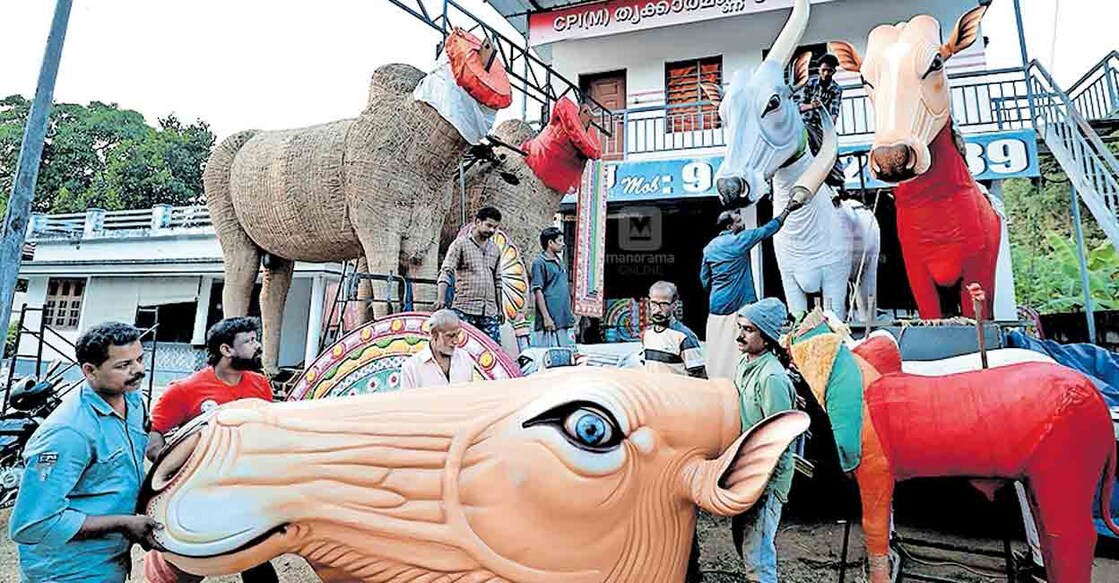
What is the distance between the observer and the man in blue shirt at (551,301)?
4.48m

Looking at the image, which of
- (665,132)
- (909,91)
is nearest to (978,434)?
(909,91)

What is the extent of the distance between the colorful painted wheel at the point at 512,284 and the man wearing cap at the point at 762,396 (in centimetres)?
218

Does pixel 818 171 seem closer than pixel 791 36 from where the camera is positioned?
Yes

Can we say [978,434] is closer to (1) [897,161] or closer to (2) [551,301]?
(1) [897,161]

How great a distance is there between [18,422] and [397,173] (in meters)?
3.24

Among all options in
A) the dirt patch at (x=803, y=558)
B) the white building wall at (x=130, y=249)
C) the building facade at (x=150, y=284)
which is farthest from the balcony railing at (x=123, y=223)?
the dirt patch at (x=803, y=558)

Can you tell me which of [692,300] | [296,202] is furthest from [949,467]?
[692,300]

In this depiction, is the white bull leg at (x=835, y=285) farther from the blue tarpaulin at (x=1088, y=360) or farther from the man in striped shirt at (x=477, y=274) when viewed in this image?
the man in striped shirt at (x=477, y=274)

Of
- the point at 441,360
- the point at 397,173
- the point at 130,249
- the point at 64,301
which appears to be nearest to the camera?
the point at 441,360

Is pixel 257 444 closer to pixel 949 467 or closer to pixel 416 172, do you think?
pixel 949 467

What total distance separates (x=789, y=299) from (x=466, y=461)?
3.65 meters

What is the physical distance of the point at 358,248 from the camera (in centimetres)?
540

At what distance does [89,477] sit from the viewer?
154cm

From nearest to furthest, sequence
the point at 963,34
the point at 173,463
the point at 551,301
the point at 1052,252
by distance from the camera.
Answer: the point at 173,463, the point at 963,34, the point at 551,301, the point at 1052,252
